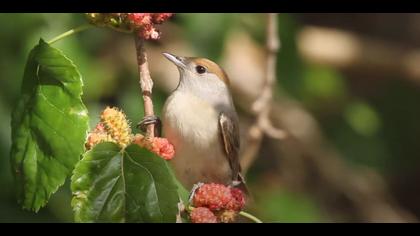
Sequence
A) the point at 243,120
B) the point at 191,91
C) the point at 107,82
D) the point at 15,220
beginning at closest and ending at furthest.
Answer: the point at 191,91, the point at 15,220, the point at 107,82, the point at 243,120

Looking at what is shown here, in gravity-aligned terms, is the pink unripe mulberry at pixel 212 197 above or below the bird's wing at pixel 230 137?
above

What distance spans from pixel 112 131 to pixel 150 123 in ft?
0.54

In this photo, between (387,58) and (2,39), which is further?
(387,58)

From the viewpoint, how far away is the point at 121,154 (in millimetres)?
2082

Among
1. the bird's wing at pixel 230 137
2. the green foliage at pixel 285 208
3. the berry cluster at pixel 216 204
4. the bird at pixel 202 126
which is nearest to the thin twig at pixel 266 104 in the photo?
the bird at pixel 202 126

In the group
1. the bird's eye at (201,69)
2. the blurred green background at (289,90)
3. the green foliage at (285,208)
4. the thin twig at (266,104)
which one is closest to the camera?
the bird's eye at (201,69)

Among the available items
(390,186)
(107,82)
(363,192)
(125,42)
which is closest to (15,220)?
(107,82)

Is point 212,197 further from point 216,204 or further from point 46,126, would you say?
point 46,126

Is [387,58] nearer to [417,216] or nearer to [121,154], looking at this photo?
[417,216]

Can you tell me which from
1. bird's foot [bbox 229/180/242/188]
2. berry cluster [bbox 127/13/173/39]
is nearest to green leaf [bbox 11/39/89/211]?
berry cluster [bbox 127/13/173/39]

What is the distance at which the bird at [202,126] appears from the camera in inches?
116

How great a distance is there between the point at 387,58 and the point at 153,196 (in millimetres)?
4513

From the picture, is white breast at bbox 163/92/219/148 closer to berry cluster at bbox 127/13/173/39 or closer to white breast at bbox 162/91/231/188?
white breast at bbox 162/91/231/188

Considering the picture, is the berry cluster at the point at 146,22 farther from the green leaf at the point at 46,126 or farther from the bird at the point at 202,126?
the bird at the point at 202,126
